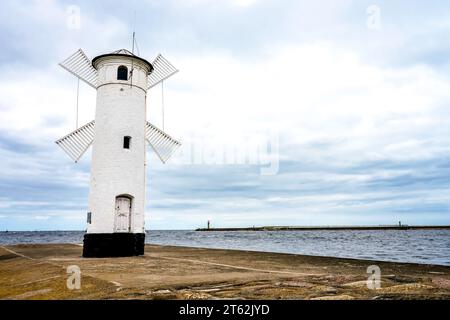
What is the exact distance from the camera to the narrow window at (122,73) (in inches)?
682

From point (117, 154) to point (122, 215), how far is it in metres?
2.71

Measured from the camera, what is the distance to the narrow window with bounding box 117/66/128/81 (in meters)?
17.3

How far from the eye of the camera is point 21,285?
8.55 m

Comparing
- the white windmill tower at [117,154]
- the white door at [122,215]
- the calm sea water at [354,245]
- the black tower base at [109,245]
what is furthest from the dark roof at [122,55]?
the calm sea water at [354,245]

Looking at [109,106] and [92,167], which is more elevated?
[109,106]

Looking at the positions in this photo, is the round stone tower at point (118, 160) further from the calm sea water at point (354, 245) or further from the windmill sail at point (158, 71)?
the calm sea water at point (354, 245)

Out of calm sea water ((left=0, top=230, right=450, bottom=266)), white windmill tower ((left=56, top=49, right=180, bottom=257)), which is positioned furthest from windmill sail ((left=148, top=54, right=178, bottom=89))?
calm sea water ((left=0, top=230, right=450, bottom=266))

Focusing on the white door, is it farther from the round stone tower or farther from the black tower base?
the black tower base

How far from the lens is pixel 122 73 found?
17.4m
